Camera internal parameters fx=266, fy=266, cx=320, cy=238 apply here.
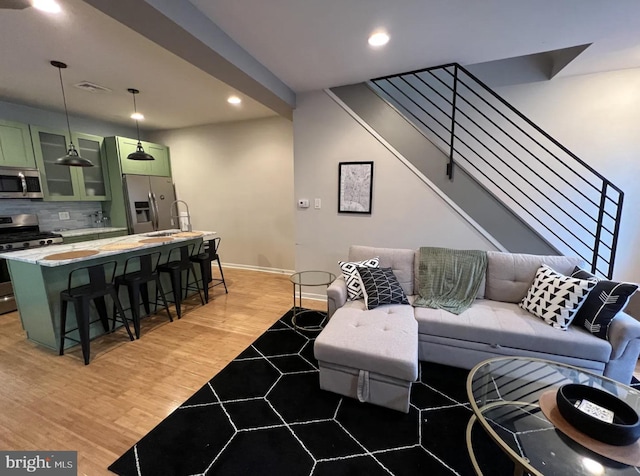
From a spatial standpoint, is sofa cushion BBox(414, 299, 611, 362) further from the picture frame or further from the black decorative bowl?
the picture frame

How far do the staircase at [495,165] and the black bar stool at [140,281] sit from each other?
2.95 meters

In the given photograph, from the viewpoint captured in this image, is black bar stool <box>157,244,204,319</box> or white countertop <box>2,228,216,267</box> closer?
white countertop <box>2,228,216,267</box>

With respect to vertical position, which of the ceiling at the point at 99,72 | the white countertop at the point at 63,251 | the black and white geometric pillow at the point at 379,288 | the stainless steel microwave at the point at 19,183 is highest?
the ceiling at the point at 99,72

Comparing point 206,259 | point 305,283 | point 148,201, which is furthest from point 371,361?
point 148,201

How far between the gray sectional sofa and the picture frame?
1.15 m

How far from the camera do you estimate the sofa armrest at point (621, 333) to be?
5.77 ft

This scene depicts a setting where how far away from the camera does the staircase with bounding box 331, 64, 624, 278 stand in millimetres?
2777

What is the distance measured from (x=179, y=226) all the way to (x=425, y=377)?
5.04 metres

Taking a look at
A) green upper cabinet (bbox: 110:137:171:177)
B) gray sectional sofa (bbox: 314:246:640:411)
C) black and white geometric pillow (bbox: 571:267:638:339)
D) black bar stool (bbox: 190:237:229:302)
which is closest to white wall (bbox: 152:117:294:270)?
green upper cabinet (bbox: 110:137:171:177)

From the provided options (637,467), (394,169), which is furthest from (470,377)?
Answer: (394,169)

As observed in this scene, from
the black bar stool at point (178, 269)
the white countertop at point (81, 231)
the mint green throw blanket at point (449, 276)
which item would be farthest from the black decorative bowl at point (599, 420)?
the white countertop at point (81, 231)

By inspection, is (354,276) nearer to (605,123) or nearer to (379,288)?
(379,288)

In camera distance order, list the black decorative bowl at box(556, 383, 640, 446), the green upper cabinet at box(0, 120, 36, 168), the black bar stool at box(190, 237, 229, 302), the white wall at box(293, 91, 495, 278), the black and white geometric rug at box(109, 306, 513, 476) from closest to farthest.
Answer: the black decorative bowl at box(556, 383, 640, 446)
the black and white geometric rug at box(109, 306, 513, 476)
the white wall at box(293, 91, 495, 278)
the green upper cabinet at box(0, 120, 36, 168)
the black bar stool at box(190, 237, 229, 302)

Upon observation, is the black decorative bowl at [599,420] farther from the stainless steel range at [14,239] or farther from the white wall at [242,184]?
the stainless steel range at [14,239]
